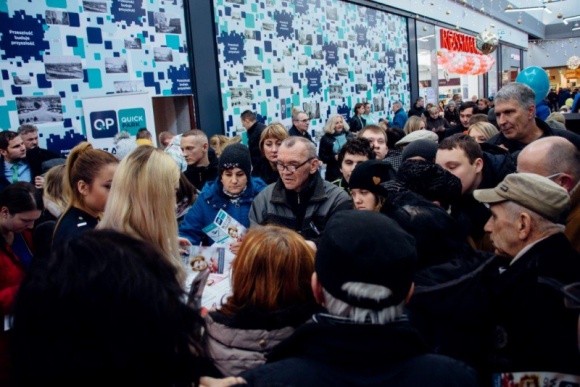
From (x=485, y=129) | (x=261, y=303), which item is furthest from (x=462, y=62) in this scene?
(x=261, y=303)

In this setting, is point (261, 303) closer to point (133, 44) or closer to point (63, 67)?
point (63, 67)

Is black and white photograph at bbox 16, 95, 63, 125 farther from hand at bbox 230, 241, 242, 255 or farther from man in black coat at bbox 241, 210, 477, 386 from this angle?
man in black coat at bbox 241, 210, 477, 386

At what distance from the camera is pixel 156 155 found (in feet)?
6.70

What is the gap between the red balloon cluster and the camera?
16.0 metres

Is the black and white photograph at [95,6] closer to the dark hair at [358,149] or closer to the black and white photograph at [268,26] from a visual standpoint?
the black and white photograph at [268,26]

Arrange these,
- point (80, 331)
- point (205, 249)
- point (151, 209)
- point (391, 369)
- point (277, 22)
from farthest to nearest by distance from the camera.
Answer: point (277, 22), point (205, 249), point (151, 209), point (391, 369), point (80, 331)

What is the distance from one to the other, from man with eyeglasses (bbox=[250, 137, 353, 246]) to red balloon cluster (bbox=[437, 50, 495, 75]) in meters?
14.2

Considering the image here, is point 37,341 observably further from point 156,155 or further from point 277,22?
point 277,22

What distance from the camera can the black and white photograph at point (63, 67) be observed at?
5379 mm

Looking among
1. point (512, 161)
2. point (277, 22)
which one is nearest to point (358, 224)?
point (512, 161)

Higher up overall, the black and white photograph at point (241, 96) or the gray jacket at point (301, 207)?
the black and white photograph at point (241, 96)

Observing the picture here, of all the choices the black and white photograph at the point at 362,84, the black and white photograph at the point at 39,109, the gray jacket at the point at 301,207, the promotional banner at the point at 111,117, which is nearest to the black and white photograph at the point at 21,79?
the black and white photograph at the point at 39,109

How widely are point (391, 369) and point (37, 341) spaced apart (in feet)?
2.40

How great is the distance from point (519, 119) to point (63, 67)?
4882 mm
